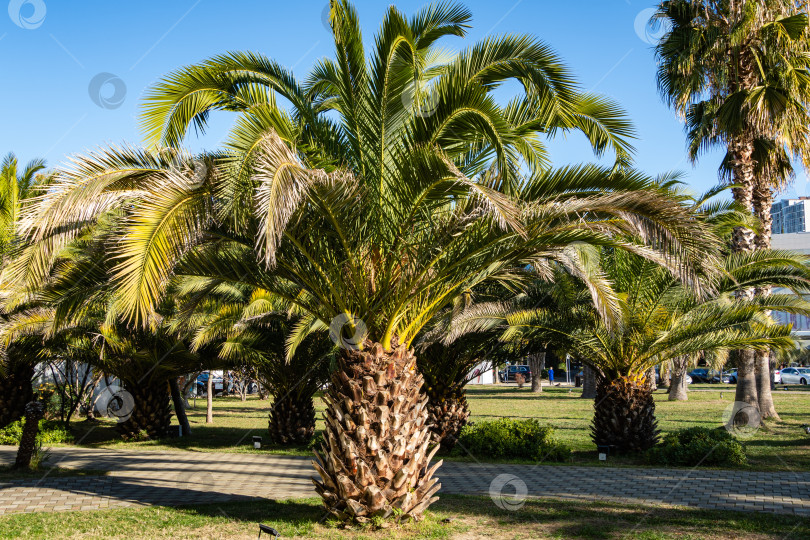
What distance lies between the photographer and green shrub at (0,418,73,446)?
1424 centimetres

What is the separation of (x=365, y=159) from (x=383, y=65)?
100 centimetres

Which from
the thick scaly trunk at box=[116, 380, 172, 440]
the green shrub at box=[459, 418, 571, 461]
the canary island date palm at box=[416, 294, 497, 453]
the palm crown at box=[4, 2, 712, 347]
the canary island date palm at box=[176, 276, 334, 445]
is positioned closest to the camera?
the palm crown at box=[4, 2, 712, 347]

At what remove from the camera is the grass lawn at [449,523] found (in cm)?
644

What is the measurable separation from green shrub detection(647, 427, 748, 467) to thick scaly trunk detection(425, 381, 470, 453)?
3.67 meters

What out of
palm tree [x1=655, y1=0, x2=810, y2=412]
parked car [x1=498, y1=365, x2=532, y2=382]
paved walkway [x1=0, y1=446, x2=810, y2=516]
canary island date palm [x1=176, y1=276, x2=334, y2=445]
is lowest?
parked car [x1=498, y1=365, x2=532, y2=382]

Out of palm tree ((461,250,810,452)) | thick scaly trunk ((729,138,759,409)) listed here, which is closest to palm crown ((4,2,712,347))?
palm tree ((461,250,810,452))

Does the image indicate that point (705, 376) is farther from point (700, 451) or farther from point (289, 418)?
point (289, 418)

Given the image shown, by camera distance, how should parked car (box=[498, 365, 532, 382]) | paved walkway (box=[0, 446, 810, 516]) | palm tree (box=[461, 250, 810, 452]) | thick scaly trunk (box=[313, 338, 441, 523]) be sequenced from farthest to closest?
parked car (box=[498, 365, 532, 382]) < palm tree (box=[461, 250, 810, 452]) < paved walkway (box=[0, 446, 810, 516]) < thick scaly trunk (box=[313, 338, 441, 523])

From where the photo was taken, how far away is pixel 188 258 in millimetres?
7074

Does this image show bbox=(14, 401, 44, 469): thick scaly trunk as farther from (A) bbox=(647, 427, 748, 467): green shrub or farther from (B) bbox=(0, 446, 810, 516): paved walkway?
(A) bbox=(647, 427, 748, 467): green shrub

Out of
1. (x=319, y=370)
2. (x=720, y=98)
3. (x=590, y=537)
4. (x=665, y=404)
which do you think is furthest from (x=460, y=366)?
(x=665, y=404)

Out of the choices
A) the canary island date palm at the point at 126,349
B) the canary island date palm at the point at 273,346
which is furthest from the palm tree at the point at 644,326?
the canary island date palm at the point at 126,349

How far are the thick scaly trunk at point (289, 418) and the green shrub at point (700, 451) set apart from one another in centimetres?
733

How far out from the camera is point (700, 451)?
10906mm
